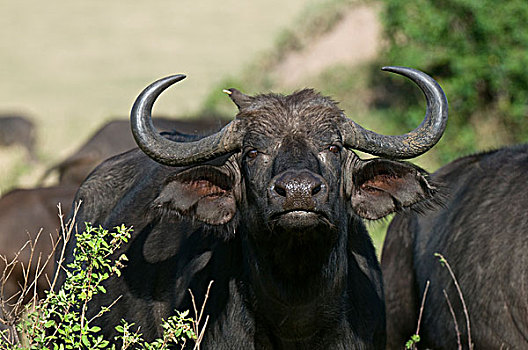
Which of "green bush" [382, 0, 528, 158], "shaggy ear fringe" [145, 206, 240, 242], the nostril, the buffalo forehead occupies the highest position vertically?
"green bush" [382, 0, 528, 158]

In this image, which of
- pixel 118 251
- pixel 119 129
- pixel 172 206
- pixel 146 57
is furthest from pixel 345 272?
pixel 146 57

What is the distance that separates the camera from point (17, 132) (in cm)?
1859

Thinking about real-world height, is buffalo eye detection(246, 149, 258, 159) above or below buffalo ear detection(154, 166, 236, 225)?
above

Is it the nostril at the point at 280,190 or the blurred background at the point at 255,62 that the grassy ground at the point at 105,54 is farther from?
Answer: the nostril at the point at 280,190

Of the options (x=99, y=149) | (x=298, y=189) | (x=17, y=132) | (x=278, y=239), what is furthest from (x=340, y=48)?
(x=298, y=189)

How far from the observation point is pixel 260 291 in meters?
5.08

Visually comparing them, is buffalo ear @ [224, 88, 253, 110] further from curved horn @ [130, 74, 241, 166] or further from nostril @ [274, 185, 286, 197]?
nostril @ [274, 185, 286, 197]

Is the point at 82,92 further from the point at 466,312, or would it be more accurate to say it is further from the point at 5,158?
the point at 466,312

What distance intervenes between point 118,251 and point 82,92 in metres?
24.2

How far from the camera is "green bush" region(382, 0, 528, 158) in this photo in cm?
1338

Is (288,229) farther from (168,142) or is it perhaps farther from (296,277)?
(168,142)

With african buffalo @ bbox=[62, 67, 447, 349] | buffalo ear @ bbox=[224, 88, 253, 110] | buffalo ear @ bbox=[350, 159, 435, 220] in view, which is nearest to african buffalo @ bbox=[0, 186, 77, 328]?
african buffalo @ bbox=[62, 67, 447, 349]

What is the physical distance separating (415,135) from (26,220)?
6085 mm

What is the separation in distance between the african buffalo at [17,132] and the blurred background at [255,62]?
5 centimetres
